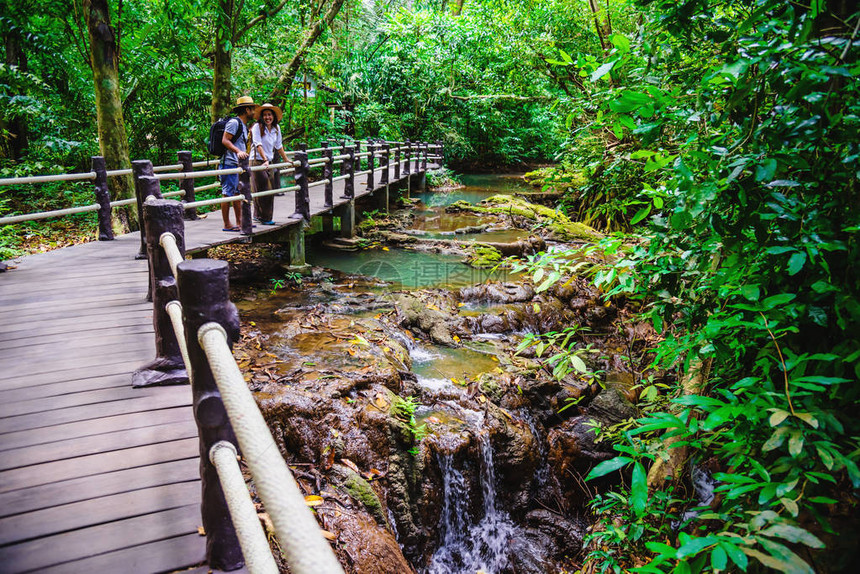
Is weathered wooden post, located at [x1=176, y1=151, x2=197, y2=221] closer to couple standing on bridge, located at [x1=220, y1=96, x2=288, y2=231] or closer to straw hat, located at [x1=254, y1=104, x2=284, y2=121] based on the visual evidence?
couple standing on bridge, located at [x1=220, y1=96, x2=288, y2=231]

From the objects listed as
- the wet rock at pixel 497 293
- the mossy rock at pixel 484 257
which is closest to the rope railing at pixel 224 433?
the wet rock at pixel 497 293

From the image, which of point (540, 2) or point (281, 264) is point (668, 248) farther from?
point (540, 2)

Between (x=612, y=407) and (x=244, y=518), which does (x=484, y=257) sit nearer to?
(x=612, y=407)

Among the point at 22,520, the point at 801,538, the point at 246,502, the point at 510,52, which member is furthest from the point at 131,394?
the point at 510,52

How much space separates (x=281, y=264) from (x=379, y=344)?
399 centimetres

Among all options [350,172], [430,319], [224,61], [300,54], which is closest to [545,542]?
[430,319]

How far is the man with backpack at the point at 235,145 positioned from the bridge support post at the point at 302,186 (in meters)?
1.24

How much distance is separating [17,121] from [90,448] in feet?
46.4

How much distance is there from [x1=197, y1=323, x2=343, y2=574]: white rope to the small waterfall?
12.5 ft

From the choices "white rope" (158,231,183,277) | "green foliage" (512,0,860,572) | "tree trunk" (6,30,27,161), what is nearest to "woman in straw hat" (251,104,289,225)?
"white rope" (158,231,183,277)

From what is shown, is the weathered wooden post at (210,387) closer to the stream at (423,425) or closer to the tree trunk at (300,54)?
the stream at (423,425)

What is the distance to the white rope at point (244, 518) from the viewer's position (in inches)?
47.3

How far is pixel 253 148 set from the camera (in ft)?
24.6

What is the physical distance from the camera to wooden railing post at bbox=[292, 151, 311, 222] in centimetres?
844
